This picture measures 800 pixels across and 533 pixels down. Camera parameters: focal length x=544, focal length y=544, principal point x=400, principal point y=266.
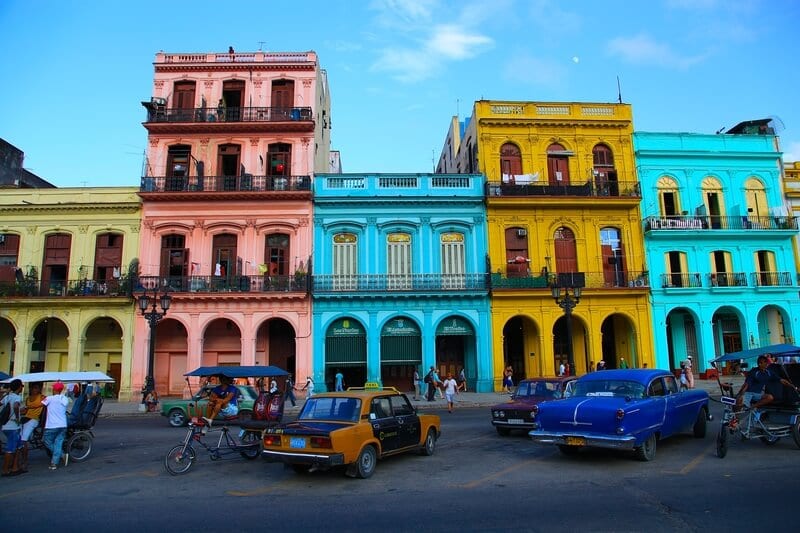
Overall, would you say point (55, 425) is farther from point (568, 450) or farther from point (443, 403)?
point (443, 403)

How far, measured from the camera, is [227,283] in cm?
2677

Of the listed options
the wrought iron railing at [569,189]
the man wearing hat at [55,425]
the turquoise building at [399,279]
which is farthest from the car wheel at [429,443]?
the wrought iron railing at [569,189]

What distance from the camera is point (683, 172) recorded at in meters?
29.8

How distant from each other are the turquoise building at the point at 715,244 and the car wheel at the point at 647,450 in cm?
1997

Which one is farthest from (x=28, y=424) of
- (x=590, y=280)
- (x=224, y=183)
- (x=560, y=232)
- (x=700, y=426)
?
(x=560, y=232)

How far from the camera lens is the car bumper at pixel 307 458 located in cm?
827

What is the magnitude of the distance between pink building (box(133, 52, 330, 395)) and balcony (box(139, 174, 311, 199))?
5 cm

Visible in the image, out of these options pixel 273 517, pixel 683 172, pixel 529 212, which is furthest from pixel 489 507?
pixel 683 172

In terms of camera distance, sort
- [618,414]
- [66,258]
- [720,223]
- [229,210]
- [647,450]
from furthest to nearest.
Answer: [720,223] < [66,258] < [229,210] < [647,450] < [618,414]

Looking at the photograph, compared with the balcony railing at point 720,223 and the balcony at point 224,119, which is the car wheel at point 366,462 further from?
the balcony railing at point 720,223

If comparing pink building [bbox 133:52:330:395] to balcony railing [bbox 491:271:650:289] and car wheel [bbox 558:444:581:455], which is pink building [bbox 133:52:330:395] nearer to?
balcony railing [bbox 491:271:650:289]

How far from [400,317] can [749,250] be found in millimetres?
19300

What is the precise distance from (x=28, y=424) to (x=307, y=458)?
542 centimetres

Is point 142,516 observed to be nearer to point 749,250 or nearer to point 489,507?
point 489,507
